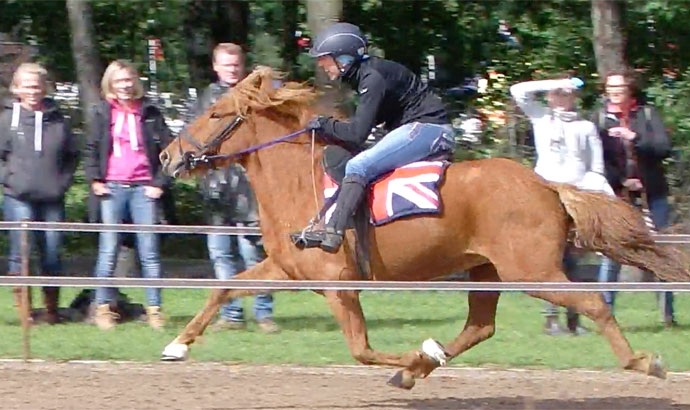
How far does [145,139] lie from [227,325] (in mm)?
1453

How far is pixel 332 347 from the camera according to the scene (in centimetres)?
928

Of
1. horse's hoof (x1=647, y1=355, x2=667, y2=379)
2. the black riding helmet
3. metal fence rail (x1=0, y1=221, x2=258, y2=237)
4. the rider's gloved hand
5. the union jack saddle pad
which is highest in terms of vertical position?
the black riding helmet

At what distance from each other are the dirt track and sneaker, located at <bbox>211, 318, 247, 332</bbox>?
1.19m

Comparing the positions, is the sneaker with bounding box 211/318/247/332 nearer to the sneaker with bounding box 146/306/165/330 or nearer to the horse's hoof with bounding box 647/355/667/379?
the sneaker with bounding box 146/306/165/330

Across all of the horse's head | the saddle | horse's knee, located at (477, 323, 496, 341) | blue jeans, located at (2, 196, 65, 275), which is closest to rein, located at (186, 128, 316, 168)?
the horse's head

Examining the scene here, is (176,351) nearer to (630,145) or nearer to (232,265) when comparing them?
(232,265)

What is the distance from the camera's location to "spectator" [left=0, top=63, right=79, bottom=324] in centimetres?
971

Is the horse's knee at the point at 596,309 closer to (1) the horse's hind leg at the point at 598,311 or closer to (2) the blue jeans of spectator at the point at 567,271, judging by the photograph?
(1) the horse's hind leg at the point at 598,311

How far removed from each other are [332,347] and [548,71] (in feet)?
25.2

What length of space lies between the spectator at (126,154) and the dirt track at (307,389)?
1.46 meters

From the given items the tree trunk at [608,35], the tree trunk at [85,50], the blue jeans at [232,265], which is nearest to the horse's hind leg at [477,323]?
the blue jeans at [232,265]

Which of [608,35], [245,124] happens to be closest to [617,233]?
[245,124]

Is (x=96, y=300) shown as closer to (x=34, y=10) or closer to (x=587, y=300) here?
(x=587, y=300)

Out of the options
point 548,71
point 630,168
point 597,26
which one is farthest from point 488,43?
point 630,168
